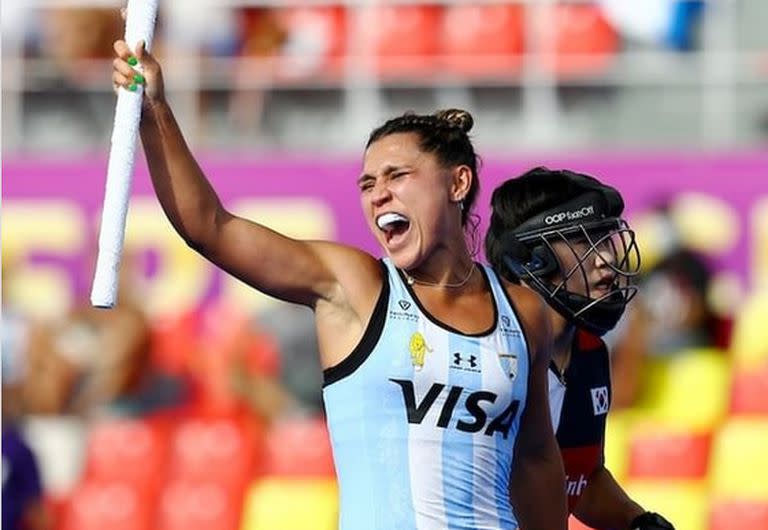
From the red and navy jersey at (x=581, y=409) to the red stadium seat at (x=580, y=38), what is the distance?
6.81 metres

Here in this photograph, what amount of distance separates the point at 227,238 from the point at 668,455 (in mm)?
5766

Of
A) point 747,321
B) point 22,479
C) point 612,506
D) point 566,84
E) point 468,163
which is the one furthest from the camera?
point 566,84

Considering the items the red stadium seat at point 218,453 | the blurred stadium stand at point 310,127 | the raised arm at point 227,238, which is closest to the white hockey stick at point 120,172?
the raised arm at point 227,238

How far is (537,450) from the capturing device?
5.43m

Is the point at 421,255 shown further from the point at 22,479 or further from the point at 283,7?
the point at 283,7

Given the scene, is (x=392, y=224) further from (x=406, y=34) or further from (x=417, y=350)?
(x=406, y=34)

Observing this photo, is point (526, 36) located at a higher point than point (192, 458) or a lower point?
higher

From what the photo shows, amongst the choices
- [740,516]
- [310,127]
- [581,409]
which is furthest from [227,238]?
[310,127]

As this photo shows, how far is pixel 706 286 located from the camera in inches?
429

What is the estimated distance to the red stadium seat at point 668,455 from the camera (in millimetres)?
10242

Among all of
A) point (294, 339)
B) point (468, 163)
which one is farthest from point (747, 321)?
point (468, 163)

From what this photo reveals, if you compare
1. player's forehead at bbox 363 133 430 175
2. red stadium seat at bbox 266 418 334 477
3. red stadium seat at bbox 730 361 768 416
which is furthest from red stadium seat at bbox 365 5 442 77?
player's forehead at bbox 363 133 430 175

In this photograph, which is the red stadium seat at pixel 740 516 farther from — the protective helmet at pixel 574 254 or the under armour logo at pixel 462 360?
the under armour logo at pixel 462 360

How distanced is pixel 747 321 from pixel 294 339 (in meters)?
2.44
